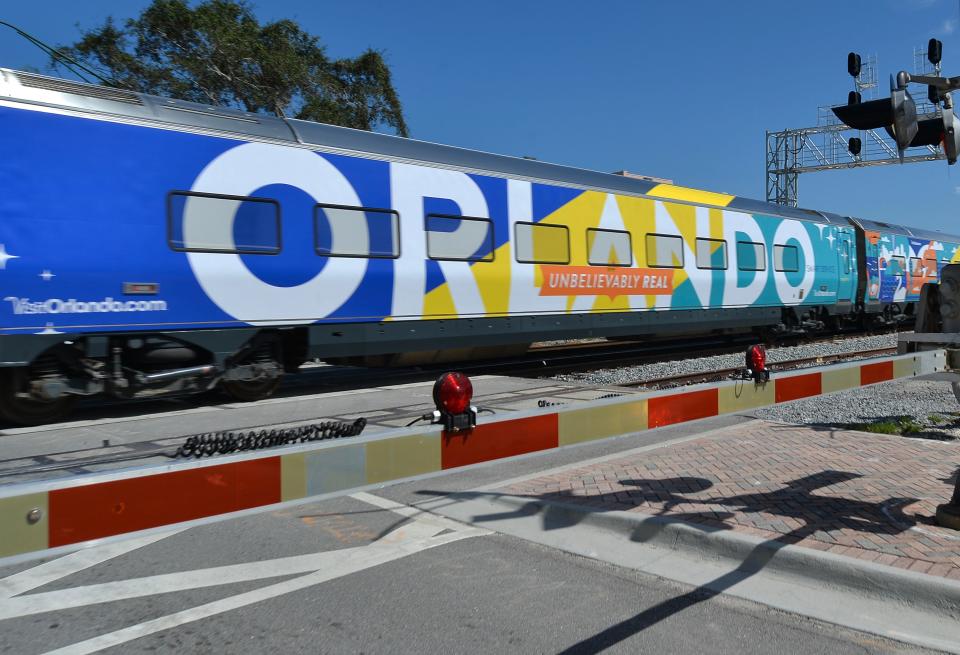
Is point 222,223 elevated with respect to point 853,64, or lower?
lower

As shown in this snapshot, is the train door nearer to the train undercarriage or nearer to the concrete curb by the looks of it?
the train undercarriage

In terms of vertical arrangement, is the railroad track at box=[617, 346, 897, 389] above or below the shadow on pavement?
above

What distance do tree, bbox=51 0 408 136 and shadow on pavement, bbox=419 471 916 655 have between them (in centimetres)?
2191

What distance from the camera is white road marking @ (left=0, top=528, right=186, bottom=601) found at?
356 centimetres

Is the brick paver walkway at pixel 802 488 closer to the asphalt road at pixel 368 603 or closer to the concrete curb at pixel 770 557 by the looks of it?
the concrete curb at pixel 770 557

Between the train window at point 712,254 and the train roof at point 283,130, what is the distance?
92 cm

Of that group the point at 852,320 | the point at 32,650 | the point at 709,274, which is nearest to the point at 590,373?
the point at 709,274

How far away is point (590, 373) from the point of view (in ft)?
41.8

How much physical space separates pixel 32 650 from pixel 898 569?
148 inches

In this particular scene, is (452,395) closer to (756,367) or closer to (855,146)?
(756,367)

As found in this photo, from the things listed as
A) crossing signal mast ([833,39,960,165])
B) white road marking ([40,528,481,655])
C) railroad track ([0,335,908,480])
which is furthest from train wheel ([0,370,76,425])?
crossing signal mast ([833,39,960,165])

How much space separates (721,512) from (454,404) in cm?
227

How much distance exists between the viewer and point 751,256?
1628 centimetres

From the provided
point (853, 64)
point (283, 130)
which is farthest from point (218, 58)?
point (853, 64)
